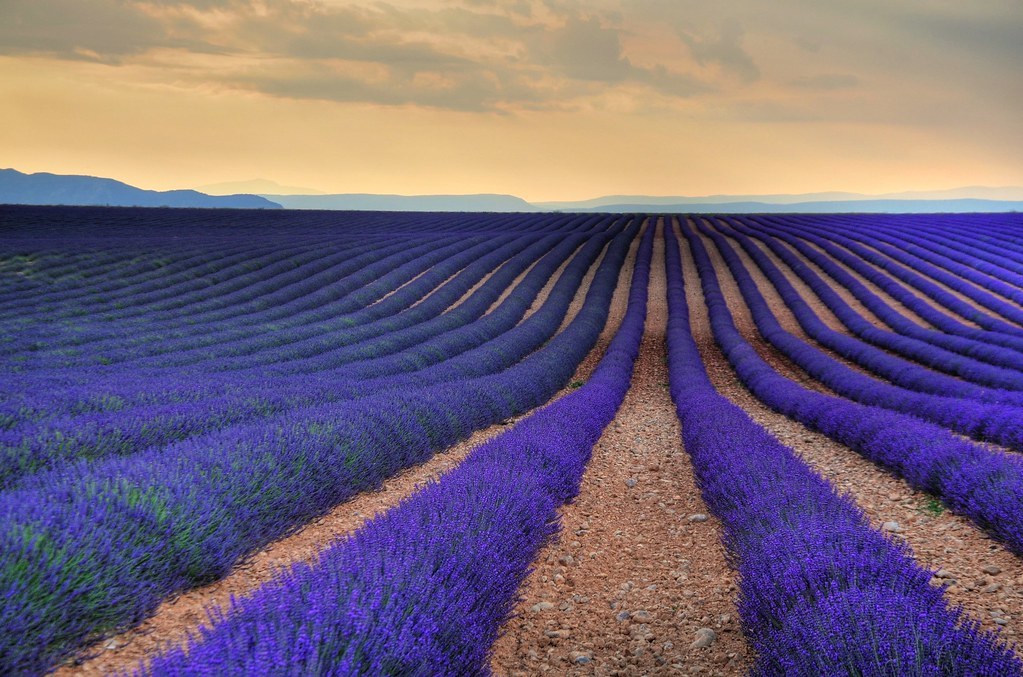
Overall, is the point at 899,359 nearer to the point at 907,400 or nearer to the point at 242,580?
the point at 907,400

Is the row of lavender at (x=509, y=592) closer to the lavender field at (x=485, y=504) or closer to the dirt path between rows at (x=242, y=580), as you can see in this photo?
the lavender field at (x=485, y=504)

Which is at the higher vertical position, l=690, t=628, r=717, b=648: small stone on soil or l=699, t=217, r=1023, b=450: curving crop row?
l=690, t=628, r=717, b=648: small stone on soil

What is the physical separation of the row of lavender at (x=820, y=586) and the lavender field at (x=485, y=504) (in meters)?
0.02

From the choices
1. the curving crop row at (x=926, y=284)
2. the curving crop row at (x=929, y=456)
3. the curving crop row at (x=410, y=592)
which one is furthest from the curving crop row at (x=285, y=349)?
the curving crop row at (x=926, y=284)

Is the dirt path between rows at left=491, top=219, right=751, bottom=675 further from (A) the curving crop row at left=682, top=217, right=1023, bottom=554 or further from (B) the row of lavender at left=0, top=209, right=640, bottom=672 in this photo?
(A) the curving crop row at left=682, top=217, right=1023, bottom=554

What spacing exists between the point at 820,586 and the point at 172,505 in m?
3.24

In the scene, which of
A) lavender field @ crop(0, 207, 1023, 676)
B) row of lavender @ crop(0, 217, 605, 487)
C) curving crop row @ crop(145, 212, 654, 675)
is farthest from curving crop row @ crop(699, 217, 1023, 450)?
row of lavender @ crop(0, 217, 605, 487)

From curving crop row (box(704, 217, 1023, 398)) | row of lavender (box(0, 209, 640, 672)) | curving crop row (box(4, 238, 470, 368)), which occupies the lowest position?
curving crop row (box(704, 217, 1023, 398))

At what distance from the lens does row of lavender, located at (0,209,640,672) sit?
9.37ft

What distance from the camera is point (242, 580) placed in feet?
12.8

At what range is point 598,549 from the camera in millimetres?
5109

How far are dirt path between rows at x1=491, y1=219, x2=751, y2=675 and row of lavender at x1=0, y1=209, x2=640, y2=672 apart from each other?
166 cm

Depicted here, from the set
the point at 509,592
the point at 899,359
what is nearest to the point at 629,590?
the point at 509,592

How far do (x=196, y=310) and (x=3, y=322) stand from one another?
153 inches
